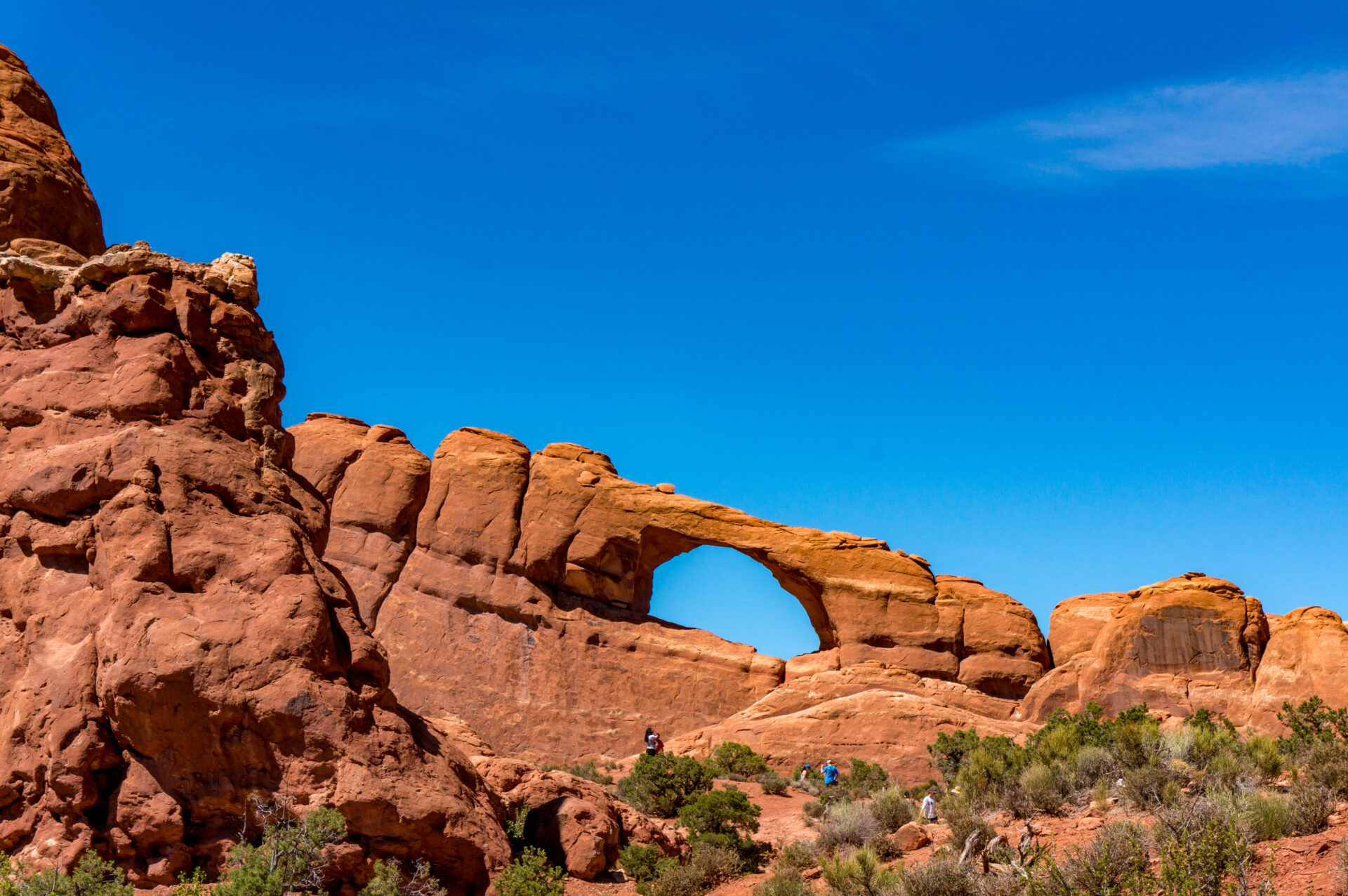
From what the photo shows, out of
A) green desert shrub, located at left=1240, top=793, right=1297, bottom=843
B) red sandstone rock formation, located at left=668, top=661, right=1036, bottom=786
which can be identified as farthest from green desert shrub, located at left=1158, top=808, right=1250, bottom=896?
red sandstone rock formation, located at left=668, top=661, right=1036, bottom=786

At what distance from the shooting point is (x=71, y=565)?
37.8 feet

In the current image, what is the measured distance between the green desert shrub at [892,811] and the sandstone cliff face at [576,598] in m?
15.2

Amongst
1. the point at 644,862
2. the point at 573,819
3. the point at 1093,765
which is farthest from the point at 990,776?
the point at 573,819

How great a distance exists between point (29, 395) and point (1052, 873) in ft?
36.5

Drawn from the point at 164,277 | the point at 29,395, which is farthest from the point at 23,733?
Result: the point at 164,277

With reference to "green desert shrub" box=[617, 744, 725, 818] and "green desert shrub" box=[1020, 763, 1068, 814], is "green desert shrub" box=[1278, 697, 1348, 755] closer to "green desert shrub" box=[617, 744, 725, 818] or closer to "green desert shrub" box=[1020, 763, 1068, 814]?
"green desert shrub" box=[1020, 763, 1068, 814]

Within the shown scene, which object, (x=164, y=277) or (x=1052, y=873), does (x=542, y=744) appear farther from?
(x=1052, y=873)

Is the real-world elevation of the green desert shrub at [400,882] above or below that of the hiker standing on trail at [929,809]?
below

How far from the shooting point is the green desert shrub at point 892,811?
52.1 ft

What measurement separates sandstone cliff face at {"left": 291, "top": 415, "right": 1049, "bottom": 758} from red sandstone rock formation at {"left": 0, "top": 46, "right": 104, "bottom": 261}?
17.9 meters

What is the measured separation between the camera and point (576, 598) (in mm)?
33469

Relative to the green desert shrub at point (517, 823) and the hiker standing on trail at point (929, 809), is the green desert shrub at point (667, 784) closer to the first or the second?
the hiker standing on trail at point (929, 809)

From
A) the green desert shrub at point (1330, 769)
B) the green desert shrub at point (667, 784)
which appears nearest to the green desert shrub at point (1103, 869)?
the green desert shrub at point (1330, 769)

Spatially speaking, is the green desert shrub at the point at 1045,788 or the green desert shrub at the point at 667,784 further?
the green desert shrub at the point at 667,784
